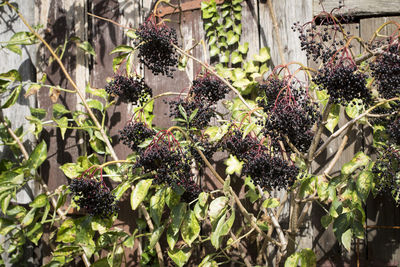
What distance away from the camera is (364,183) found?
171 centimetres

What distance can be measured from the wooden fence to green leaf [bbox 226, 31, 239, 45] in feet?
0.16

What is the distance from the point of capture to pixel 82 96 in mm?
2418

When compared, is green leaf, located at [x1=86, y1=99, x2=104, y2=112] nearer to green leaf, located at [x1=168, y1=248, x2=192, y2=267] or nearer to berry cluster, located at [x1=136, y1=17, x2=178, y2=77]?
berry cluster, located at [x1=136, y1=17, x2=178, y2=77]

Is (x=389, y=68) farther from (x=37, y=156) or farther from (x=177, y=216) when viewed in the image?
(x=37, y=156)

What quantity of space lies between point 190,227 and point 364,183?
27.6 inches

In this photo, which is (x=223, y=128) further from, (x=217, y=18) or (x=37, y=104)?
(x=37, y=104)

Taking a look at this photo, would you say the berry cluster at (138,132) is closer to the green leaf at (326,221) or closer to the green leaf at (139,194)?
the green leaf at (139,194)

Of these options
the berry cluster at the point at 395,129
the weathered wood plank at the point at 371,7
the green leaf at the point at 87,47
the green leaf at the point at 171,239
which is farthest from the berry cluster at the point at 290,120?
the green leaf at the point at 87,47

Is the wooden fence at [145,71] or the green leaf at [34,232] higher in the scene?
the wooden fence at [145,71]

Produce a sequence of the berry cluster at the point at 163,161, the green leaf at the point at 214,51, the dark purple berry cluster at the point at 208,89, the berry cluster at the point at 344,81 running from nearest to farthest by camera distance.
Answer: the berry cluster at the point at 344,81 → the berry cluster at the point at 163,161 → the dark purple berry cluster at the point at 208,89 → the green leaf at the point at 214,51

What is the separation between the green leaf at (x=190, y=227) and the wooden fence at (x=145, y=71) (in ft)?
2.08

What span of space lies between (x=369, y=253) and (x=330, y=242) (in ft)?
0.59

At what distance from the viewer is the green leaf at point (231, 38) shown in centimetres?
236

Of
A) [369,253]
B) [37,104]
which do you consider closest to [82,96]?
[37,104]
